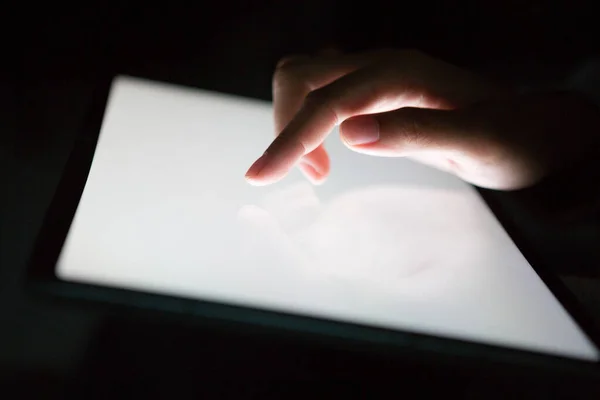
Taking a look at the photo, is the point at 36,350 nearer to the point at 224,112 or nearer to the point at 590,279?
the point at 224,112

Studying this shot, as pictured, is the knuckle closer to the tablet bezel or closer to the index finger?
the index finger

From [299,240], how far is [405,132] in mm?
154

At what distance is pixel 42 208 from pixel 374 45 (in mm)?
523

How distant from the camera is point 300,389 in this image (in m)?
0.45

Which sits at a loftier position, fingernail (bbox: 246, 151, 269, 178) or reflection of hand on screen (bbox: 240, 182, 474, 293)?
fingernail (bbox: 246, 151, 269, 178)

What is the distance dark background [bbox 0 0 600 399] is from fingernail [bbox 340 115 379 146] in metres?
0.19

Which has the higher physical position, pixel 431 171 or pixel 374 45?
pixel 374 45

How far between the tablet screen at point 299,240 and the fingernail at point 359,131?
5 centimetres

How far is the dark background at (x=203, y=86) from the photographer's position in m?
0.44

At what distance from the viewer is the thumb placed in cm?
47

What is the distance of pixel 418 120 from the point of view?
0.50 m

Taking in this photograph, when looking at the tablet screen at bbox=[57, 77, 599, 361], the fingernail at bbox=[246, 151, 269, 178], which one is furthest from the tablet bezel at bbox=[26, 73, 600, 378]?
the fingernail at bbox=[246, 151, 269, 178]

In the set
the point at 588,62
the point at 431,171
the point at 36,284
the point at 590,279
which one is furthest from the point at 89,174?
the point at 588,62

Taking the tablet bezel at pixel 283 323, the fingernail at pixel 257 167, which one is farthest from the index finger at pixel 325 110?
the tablet bezel at pixel 283 323
